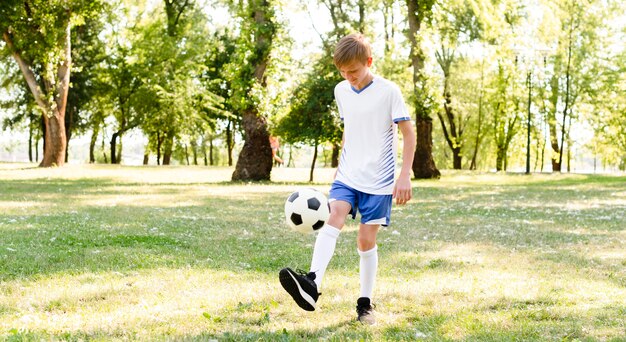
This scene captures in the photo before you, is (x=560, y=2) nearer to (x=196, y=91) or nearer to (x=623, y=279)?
(x=196, y=91)

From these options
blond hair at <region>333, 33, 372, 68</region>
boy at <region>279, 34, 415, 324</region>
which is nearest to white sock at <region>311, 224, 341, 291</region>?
boy at <region>279, 34, 415, 324</region>

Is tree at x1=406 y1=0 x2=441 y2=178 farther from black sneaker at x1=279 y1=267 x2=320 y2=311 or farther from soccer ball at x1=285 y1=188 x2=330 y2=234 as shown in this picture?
black sneaker at x1=279 y1=267 x2=320 y2=311

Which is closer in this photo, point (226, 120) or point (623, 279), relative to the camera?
point (623, 279)

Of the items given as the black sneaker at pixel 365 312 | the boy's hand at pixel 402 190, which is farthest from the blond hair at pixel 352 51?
the black sneaker at pixel 365 312

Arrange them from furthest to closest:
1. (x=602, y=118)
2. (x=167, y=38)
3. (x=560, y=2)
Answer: (x=602, y=118) < (x=560, y=2) < (x=167, y=38)

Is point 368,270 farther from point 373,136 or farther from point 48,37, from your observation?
point 48,37

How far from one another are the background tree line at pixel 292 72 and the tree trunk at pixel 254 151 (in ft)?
0.20

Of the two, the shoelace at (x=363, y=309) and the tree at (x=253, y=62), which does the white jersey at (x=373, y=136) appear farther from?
the tree at (x=253, y=62)

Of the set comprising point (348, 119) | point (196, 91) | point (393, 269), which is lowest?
point (393, 269)

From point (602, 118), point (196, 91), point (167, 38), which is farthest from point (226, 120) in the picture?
point (602, 118)

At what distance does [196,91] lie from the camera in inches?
2008

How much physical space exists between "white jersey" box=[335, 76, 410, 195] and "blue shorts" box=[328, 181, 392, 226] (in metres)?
0.05

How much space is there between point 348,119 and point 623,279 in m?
4.21

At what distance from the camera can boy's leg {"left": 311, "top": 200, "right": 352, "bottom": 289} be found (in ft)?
17.9
